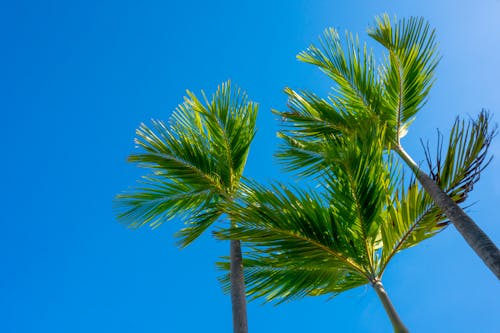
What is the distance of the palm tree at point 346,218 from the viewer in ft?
11.9

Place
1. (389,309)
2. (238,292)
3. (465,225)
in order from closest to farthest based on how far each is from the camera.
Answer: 1. (465,225)
2. (389,309)
3. (238,292)

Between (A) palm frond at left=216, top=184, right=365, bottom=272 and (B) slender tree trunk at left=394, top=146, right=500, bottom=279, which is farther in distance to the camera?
(A) palm frond at left=216, top=184, right=365, bottom=272

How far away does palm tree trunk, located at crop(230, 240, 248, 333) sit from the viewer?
3824mm

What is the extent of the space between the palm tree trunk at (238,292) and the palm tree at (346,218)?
342 millimetres

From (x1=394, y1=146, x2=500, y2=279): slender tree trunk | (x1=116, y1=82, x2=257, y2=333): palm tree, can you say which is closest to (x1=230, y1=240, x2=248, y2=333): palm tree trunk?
(x1=116, y1=82, x2=257, y2=333): palm tree

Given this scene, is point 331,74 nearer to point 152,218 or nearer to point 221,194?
point 221,194

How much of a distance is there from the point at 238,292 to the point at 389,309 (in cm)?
136

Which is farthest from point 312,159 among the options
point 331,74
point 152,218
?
point 152,218

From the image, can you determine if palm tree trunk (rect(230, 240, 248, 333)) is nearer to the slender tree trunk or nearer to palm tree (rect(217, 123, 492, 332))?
palm tree (rect(217, 123, 492, 332))

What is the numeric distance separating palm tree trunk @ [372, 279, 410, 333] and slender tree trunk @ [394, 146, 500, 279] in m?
0.82

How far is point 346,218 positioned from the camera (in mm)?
3799

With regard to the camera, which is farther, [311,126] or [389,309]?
[311,126]

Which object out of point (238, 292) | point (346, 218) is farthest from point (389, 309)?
point (238, 292)

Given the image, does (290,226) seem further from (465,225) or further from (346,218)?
(465,225)
